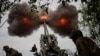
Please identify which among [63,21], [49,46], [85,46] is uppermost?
[63,21]

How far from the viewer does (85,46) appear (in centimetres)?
938

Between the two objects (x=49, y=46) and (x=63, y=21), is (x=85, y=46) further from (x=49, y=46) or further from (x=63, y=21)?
(x=63, y=21)

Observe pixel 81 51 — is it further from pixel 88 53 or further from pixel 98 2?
pixel 98 2

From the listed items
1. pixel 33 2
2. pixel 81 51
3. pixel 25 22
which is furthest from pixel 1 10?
pixel 25 22

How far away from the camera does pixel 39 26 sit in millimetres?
48094

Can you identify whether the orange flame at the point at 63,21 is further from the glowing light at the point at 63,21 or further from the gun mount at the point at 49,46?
the gun mount at the point at 49,46

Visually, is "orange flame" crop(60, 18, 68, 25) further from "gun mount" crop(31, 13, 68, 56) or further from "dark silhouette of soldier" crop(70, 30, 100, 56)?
"dark silhouette of soldier" crop(70, 30, 100, 56)

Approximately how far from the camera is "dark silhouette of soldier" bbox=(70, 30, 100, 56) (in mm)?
9250

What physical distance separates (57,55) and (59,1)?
22482 millimetres

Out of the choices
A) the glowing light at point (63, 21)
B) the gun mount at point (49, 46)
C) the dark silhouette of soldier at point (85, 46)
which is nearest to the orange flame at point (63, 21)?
the glowing light at point (63, 21)

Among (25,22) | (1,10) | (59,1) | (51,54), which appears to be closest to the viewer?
(59,1)

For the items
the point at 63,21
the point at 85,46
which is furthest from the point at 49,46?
the point at 85,46

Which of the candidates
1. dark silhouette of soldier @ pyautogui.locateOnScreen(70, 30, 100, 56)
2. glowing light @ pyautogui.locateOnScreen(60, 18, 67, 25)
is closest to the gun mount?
glowing light @ pyautogui.locateOnScreen(60, 18, 67, 25)

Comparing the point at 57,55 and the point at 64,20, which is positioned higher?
the point at 64,20
